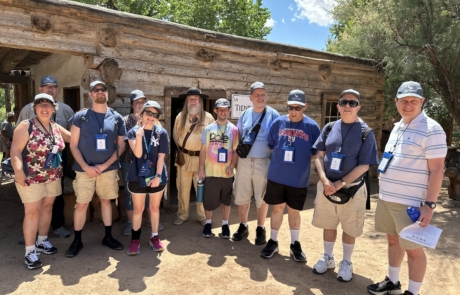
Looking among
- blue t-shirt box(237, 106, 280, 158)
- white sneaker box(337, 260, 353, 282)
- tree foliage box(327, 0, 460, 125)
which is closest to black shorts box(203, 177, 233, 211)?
blue t-shirt box(237, 106, 280, 158)

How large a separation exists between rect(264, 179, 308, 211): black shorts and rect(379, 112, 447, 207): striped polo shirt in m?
0.91

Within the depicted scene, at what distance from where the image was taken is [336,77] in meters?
7.77

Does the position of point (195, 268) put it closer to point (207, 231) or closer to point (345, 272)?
point (207, 231)

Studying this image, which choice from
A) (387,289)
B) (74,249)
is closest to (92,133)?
(74,249)

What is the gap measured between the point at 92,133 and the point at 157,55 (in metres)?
2.16

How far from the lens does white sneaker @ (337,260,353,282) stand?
3.28 m

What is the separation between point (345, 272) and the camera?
130 inches

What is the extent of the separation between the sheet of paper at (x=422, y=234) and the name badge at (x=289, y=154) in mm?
1276

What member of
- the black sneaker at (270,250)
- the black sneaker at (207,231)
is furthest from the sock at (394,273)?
the black sneaker at (207,231)

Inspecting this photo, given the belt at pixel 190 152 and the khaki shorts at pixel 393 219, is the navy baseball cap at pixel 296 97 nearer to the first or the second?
the khaki shorts at pixel 393 219

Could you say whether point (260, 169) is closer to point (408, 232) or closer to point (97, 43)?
point (408, 232)

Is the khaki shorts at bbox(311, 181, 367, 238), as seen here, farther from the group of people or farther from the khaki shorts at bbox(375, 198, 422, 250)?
the khaki shorts at bbox(375, 198, 422, 250)

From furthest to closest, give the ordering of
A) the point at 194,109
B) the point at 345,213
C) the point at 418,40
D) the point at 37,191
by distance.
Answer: the point at 418,40, the point at 194,109, the point at 37,191, the point at 345,213

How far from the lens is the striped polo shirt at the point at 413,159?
2.59 m
